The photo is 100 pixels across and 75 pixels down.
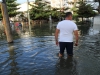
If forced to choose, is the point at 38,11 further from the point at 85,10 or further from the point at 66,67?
the point at 66,67

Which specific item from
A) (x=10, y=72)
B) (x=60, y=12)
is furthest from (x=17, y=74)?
(x=60, y=12)

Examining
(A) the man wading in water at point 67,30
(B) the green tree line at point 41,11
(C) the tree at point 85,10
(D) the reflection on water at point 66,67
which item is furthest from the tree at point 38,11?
(A) the man wading in water at point 67,30

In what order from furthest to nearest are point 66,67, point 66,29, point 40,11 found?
point 40,11 < point 66,29 < point 66,67

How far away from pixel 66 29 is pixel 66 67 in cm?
137

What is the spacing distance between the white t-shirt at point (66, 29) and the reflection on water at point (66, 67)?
33.6 inches

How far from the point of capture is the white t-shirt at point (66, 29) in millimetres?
7363

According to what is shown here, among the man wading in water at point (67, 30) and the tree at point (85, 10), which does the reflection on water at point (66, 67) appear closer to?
the man wading in water at point (67, 30)

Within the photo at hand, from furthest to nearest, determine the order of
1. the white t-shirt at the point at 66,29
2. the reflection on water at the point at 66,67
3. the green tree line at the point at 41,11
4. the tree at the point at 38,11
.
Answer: the tree at the point at 38,11 < the green tree line at the point at 41,11 < the white t-shirt at the point at 66,29 < the reflection on water at the point at 66,67

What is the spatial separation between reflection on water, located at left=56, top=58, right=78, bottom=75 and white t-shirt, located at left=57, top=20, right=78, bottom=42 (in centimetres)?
85

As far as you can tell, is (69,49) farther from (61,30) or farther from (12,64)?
(12,64)

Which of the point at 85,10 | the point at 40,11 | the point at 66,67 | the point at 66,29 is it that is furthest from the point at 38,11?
the point at 66,67

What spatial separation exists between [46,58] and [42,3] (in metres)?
48.0

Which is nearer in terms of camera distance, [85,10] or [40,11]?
[85,10]

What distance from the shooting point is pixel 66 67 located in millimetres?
7059
